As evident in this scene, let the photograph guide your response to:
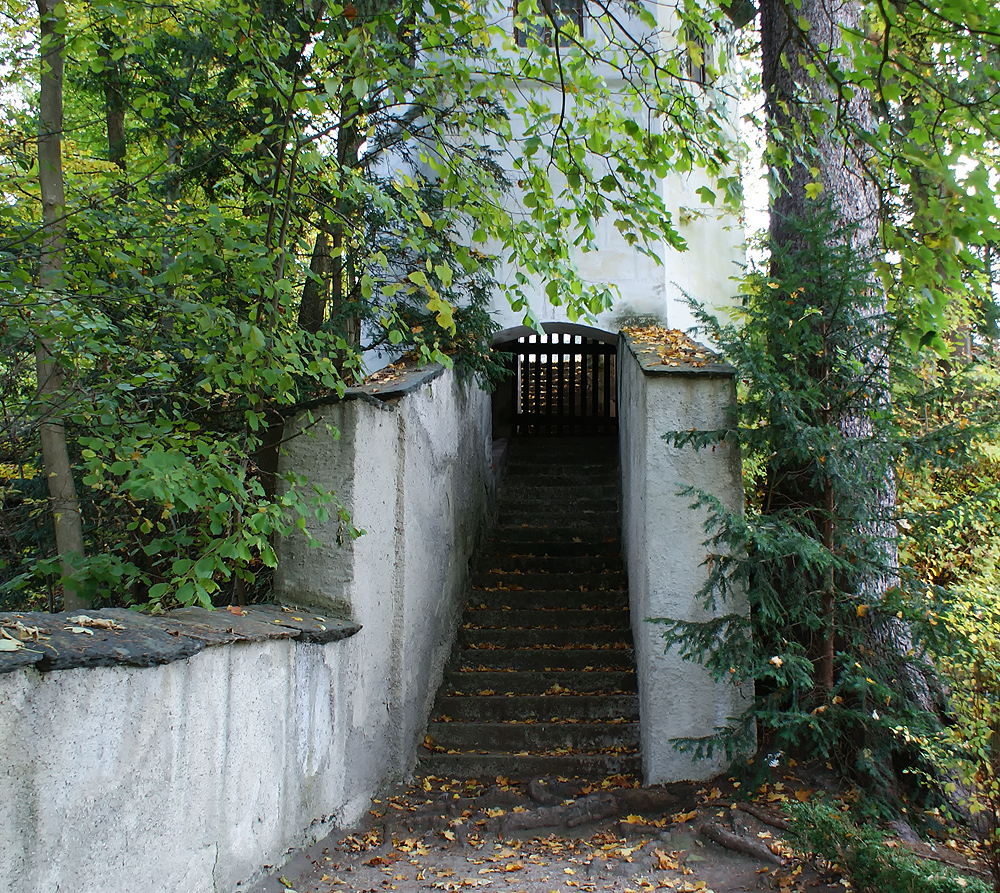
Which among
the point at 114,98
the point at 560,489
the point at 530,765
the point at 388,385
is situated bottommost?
the point at 530,765

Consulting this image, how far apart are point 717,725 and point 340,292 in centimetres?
424

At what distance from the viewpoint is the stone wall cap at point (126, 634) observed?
2322 millimetres

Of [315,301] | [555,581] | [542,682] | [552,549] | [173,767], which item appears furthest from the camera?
[552,549]

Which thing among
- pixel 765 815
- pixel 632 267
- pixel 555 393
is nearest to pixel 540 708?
pixel 765 815

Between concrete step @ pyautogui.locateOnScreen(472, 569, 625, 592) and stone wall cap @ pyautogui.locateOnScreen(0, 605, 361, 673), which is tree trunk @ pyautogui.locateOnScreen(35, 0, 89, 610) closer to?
stone wall cap @ pyautogui.locateOnScreen(0, 605, 361, 673)

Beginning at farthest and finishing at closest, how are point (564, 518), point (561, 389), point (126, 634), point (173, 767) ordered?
point (561, 389) < point (564, 518) < point (173, 767) < point (126, 634)

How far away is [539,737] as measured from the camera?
5461 millimetres

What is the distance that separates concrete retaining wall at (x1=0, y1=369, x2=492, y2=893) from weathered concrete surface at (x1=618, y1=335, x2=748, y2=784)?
1.56 metres

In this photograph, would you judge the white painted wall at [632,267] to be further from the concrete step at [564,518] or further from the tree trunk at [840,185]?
the tree trunk at [840,185]

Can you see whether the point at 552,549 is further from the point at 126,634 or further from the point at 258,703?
the point at 126,634

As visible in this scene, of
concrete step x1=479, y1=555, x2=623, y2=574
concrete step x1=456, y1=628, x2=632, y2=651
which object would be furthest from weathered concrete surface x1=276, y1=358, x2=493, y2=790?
concrete step x1=479, y1=555, x2=623, y2=574

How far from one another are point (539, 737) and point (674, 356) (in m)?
2.76

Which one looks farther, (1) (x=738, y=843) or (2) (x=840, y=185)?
(2) (x=840, y=185)

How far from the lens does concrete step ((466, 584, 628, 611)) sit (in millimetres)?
7008
